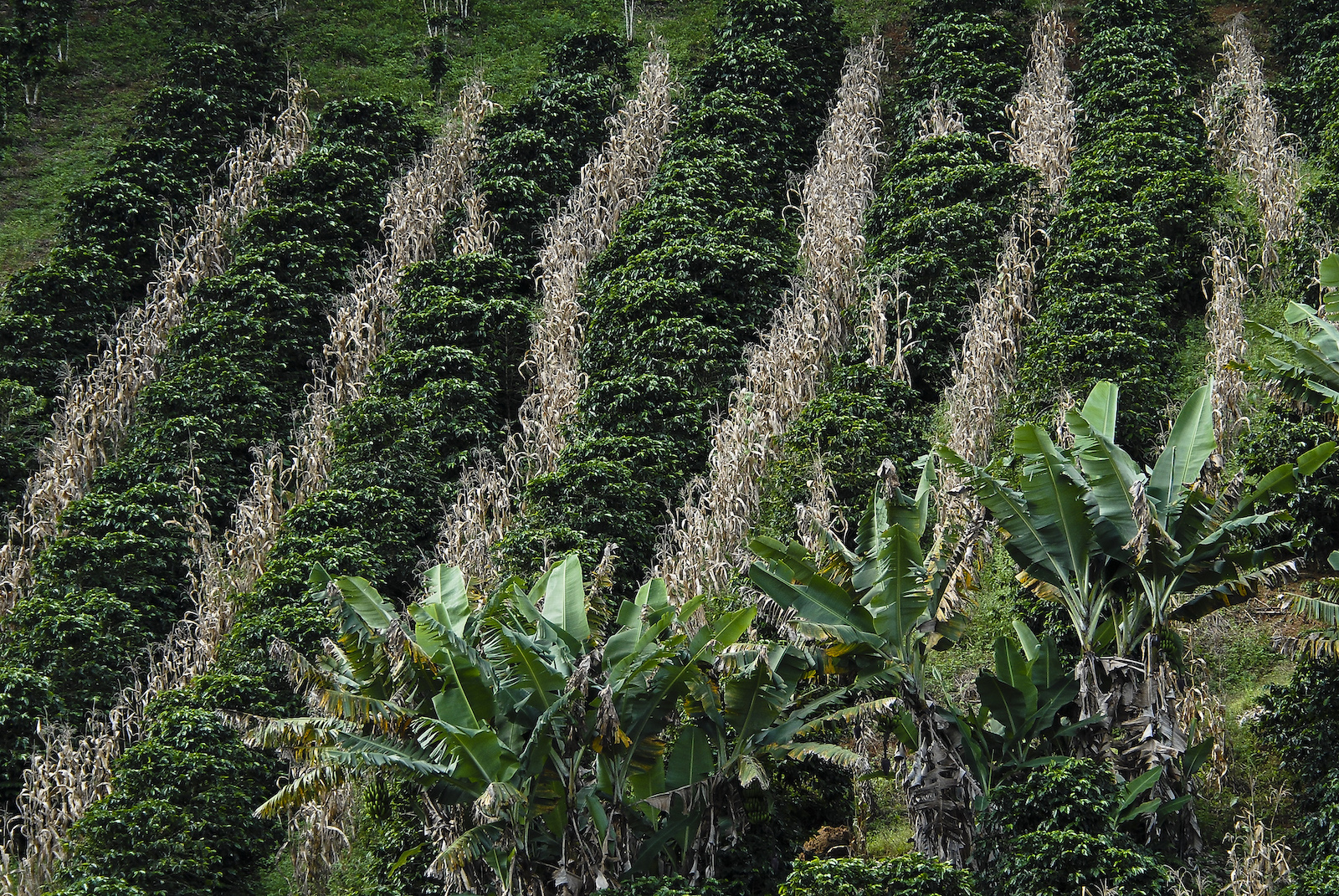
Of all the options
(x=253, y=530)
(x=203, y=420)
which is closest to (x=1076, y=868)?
(x=253, y=530)

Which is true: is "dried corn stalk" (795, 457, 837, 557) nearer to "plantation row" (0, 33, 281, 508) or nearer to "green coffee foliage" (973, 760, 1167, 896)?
"green coffee foliage" (973, 760, 1167, 896)

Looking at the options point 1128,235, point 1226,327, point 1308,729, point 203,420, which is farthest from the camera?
point 203,420

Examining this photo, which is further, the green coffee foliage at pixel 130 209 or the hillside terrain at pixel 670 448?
the green coffee foliage at pixel 130 209

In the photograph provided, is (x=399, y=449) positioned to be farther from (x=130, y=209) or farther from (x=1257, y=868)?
(x=1257, y=868)

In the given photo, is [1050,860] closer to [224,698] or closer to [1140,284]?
[224,698]

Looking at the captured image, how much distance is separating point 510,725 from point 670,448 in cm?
784

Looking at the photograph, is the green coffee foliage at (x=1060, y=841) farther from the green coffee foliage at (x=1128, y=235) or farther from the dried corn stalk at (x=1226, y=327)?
the green coffee foliage at (x=1128, y=235)

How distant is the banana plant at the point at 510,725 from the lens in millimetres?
11680

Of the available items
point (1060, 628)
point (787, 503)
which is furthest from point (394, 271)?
point (1060, 628)

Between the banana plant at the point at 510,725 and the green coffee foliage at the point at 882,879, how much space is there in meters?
1.78

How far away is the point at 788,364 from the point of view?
1961cm

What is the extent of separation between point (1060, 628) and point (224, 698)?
9.61 metres

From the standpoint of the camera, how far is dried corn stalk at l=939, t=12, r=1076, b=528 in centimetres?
1759

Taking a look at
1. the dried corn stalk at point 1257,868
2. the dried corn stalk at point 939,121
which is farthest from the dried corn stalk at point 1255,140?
the dried corn stalk at point 1257,868
